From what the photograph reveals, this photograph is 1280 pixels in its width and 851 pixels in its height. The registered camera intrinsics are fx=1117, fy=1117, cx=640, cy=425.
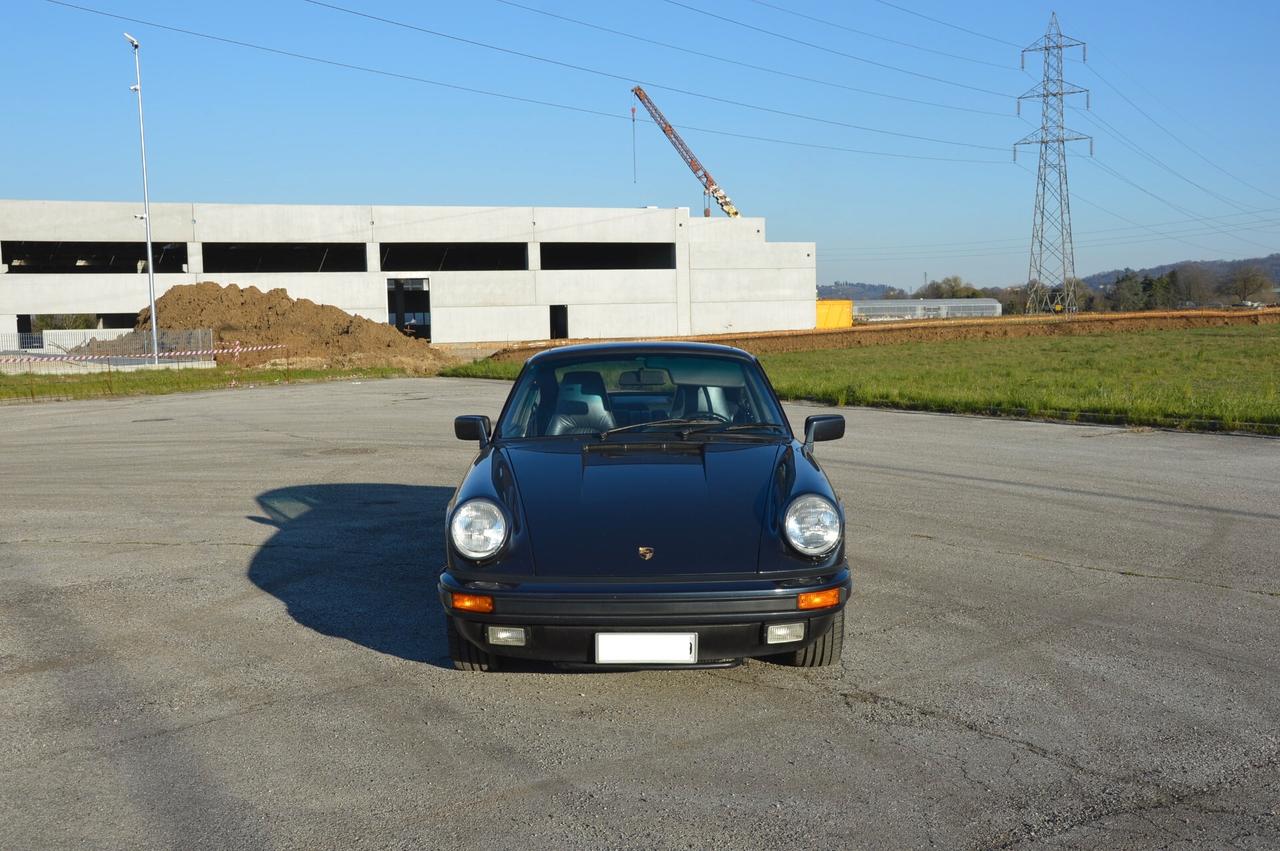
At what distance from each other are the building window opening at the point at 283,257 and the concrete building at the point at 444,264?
11 cm

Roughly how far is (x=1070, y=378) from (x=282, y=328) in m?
34.5

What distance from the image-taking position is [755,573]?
451 cm

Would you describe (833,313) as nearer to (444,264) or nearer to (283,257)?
(444,264)

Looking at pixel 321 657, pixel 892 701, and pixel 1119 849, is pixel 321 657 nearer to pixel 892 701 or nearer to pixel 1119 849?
pixel 892 701

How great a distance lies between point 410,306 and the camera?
2758 inches

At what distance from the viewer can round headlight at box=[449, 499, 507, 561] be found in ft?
15.4

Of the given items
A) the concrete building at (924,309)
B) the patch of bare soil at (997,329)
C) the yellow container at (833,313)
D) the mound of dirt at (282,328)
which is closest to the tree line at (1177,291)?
the concrete building at (924,309)

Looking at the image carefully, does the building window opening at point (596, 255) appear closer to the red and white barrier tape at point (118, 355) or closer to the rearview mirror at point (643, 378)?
the red and white barrier tape at point (118, 355)

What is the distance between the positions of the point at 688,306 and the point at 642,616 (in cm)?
6234

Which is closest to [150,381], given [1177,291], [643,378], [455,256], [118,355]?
[118,355]

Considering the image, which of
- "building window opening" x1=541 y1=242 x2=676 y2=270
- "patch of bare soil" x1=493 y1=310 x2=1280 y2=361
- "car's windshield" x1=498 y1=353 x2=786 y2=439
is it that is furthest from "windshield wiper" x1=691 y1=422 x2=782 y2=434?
"building window opening" x1=541 y1=242 x2=676 y2=270

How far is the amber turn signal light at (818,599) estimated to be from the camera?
4.48 meters

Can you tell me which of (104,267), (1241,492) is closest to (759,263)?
(104,267)

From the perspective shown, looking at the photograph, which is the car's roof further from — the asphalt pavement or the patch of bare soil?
the patch of bare soil
